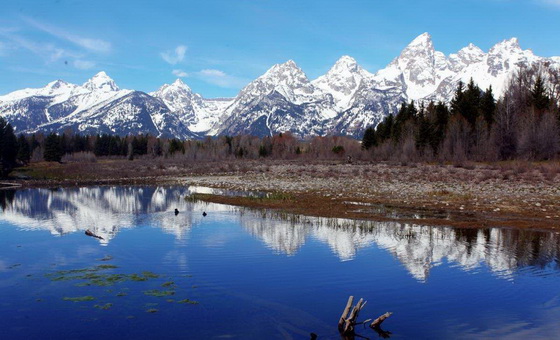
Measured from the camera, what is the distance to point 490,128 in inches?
3477

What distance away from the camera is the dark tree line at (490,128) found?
245 ft

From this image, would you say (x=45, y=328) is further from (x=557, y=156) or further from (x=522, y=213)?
(x=557, y=156)

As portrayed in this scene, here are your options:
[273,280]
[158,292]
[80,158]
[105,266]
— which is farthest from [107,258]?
[80,158]

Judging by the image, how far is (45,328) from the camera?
12148 mm

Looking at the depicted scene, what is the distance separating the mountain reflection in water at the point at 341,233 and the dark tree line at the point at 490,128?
5629cm

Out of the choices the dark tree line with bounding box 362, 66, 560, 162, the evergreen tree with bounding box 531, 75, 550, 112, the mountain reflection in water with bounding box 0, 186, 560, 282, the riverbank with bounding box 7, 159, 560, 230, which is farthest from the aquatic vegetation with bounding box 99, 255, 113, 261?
the evergreen tree with bounding box 531, 75, 550, 112

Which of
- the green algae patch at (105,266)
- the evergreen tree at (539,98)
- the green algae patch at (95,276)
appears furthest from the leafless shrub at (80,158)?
the green algae patch at (95,276)

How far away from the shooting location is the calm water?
12.4 m

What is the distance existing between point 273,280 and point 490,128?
83.3 m

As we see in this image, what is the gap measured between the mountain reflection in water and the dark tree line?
56.3 m

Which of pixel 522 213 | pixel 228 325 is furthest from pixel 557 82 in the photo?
pixel 228 325

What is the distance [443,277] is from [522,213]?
15685 millimetres

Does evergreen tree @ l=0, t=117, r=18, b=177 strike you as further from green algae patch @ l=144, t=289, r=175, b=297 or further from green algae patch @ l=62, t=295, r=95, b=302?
green algae patch @ l=144, t=289, r=175, b=297

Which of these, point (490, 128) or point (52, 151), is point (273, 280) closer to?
point (490, 128)
